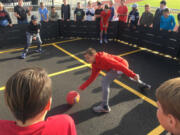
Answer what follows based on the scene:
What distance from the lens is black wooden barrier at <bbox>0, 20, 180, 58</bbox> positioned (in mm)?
8023

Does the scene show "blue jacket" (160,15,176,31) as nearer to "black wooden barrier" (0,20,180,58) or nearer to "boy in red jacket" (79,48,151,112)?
"black wooden barrier" (0,20,180,58)

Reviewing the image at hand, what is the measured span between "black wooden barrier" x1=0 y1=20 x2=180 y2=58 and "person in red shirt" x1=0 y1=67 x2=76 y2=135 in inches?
303

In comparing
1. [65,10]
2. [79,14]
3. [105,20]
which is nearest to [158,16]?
[105,20]

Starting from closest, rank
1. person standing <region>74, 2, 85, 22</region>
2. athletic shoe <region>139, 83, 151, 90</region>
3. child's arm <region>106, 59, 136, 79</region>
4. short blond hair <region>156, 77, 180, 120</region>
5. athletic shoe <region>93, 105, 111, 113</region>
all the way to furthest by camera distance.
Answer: short blond hair <region>156, 77, 180, 120</region> → child's arm <region>106, 59, 136, 79</region> → athletic shoe <region>93, 105, 111, 113</region> → athletic shoe <region>139, 83, 151, 90</region> → person standing <region>74, 2, 85, 22</region>

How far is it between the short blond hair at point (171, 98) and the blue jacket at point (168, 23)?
776cm

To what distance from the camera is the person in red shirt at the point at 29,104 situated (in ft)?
3.93

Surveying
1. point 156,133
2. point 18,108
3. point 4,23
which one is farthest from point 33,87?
point 4,23

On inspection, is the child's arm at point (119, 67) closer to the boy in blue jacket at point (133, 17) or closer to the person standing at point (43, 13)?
the boy in blue jacket at point (133, 17)

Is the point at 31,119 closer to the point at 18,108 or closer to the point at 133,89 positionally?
the point at 18,108

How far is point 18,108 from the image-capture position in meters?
1.22

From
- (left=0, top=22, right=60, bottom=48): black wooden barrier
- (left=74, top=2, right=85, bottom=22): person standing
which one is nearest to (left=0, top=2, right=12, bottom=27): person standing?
(left=0, top=22, right=60, bottom=48): black wooden barrier

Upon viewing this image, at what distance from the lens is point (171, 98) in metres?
1.08

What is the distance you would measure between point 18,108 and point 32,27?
7368mm

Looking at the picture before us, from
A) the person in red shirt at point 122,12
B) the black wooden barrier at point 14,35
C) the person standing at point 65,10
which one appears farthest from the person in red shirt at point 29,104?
the person standing at point 65,10
